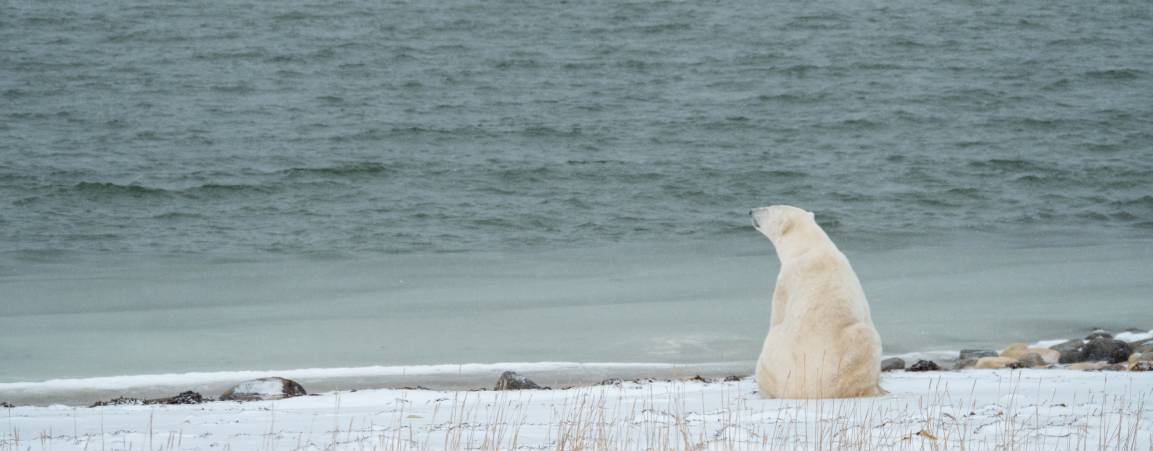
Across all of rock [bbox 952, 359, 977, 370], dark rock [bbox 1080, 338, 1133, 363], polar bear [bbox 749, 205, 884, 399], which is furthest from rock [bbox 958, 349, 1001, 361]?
polar bear [bbox 749, 205, 884, 399]

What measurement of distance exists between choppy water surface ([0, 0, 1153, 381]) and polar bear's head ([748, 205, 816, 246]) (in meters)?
3.50

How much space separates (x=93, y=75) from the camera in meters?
26.9

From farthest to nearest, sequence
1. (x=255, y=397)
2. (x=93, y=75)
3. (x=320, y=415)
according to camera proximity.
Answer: (x=93, y=75) < (x=255, y=397) < (x=320, y=415)

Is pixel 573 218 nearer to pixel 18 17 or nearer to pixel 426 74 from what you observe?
pixel 426 74

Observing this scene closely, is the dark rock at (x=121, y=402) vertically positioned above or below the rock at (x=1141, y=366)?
above

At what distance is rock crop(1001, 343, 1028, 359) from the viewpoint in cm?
1038

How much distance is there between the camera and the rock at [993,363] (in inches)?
386

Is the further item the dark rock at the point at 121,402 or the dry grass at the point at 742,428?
the dark rock at the point at 121,402

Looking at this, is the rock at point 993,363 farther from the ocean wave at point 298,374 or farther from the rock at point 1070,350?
the ocean wave at point 298,374

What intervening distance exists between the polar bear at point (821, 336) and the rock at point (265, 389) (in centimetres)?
365

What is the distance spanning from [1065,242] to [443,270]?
338 inches

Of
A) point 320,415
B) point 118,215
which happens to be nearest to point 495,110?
point 118,215

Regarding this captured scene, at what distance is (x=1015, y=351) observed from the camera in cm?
1046

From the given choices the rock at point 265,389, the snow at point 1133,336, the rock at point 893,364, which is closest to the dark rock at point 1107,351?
the snow at point 1133,336
